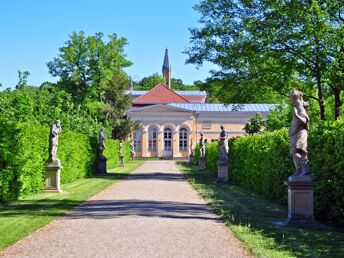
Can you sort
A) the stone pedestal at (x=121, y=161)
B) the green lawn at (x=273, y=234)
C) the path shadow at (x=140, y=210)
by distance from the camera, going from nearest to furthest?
1. the green lawn at (x=273, y=234)
2. the path shadow at (x=140, y=210)
3. the stone pedestal at (x=121, y=161)

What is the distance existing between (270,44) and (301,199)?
38.1 feet

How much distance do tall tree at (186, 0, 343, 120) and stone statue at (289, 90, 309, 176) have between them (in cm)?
889

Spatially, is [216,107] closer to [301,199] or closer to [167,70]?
[167,70]

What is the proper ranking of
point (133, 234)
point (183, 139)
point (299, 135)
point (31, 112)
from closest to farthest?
point (133, 234) → point (299, 135) → point (31, 112) → point (183, 139)

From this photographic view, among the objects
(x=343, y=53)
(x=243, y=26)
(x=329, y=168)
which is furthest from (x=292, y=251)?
(x=243, y=26)

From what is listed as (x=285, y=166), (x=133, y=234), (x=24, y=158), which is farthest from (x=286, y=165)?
(x=24, y=158)

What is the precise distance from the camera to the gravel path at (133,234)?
6.58 m

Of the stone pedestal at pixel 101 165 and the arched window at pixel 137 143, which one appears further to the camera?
the arched window at pixel 137 143

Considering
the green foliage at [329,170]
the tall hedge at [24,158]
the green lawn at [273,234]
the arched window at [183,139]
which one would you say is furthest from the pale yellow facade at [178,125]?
the green foliage at [329,170]

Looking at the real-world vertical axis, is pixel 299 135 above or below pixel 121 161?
above

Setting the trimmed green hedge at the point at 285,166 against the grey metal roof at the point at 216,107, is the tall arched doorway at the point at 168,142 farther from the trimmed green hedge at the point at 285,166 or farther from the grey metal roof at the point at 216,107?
the trimmed green hedge at the point at 285,166

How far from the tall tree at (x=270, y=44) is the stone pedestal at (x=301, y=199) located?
31.5ft

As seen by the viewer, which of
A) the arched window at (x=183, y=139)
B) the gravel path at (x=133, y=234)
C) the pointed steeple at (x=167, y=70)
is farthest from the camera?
the pointed steeple at (x=167, y=70)

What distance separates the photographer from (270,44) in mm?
19750
